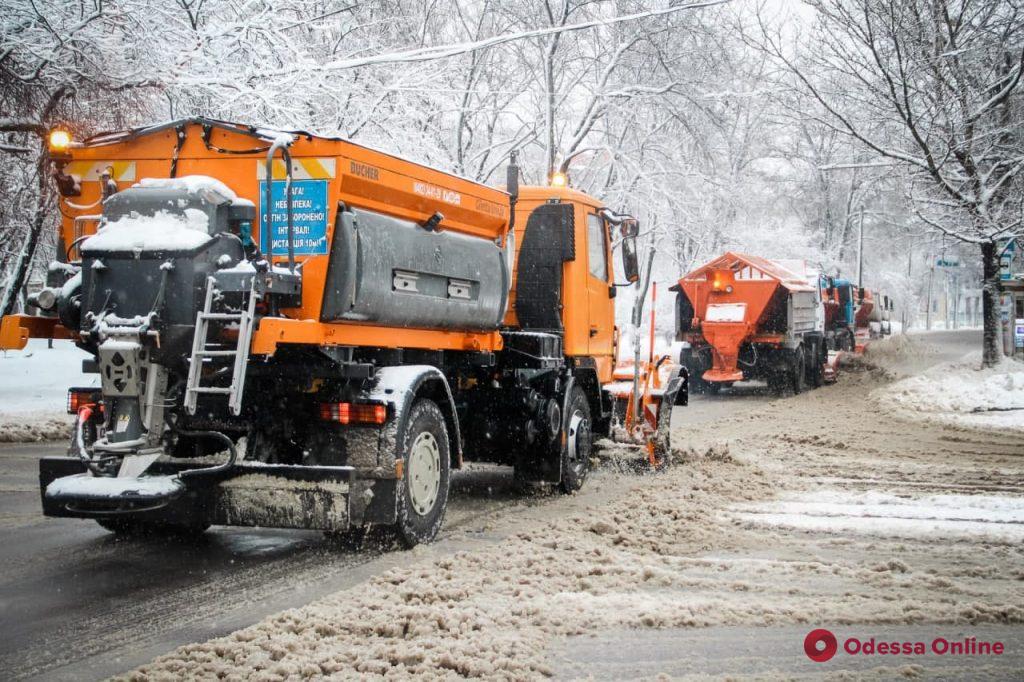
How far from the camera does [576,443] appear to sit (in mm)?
9438

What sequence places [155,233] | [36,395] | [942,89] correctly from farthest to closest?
1. [942,89]
2. [36,395]
3. [155,233]

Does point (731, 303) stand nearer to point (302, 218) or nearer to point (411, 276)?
point (411, 276)

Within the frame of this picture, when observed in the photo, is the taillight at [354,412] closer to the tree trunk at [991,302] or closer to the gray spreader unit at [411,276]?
the gray spreader unit at [411,276]

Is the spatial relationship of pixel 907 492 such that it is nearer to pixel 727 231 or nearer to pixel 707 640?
pixel 707 640

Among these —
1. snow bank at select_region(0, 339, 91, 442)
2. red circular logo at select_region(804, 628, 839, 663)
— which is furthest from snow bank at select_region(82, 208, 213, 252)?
red circular logo at select_region(804, 628, 839, 663)

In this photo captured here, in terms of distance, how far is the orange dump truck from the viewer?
66.9 feet

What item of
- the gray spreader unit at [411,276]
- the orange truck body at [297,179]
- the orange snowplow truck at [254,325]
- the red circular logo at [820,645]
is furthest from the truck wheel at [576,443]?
the red circular logo at [820,645]

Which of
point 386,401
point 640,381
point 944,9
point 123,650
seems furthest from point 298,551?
point 944,9

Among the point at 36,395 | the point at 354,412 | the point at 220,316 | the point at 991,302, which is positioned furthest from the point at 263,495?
the point at 991,302

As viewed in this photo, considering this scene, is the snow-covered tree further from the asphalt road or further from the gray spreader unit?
the asphalt road

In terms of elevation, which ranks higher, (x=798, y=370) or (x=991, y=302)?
(x=991, y=302)

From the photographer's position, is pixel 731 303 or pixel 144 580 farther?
pixel 731 303

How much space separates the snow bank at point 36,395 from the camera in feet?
43.1

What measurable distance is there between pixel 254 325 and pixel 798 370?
58.1 ft
